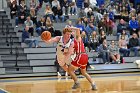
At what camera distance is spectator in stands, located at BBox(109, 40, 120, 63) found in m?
16.3

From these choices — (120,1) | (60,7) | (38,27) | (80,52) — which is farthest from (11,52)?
(120,1)

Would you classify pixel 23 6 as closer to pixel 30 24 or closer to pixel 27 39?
pixel 30 24

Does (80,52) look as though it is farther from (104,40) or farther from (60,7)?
(60,7)

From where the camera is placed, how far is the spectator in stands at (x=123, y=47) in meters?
16.9

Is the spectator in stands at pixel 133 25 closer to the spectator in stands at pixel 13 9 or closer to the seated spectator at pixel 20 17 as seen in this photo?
the seated spectator at pixel 20 17

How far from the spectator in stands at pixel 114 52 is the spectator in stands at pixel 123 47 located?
56 centimetres

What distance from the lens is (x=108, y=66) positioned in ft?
52.1

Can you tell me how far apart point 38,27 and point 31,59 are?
7.05ft

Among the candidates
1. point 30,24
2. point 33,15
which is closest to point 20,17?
point 33,15

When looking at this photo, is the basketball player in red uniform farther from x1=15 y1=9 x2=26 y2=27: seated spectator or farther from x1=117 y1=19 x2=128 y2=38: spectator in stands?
x1=117 y1=19 x2=128 y2=38: spectator in stands

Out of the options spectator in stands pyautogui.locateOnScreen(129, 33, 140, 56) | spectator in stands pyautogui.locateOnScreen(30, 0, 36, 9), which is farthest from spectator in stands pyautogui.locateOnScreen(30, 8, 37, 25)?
spectator in stands pyautogui.locateOnScreen(129, 33, 140, 56)

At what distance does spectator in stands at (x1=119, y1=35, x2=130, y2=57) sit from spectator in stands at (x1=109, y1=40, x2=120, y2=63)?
560 millimetres

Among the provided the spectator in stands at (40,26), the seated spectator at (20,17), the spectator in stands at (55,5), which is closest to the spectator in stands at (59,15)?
the spectator in stands at (55,5)

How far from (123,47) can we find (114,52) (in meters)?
0.84
